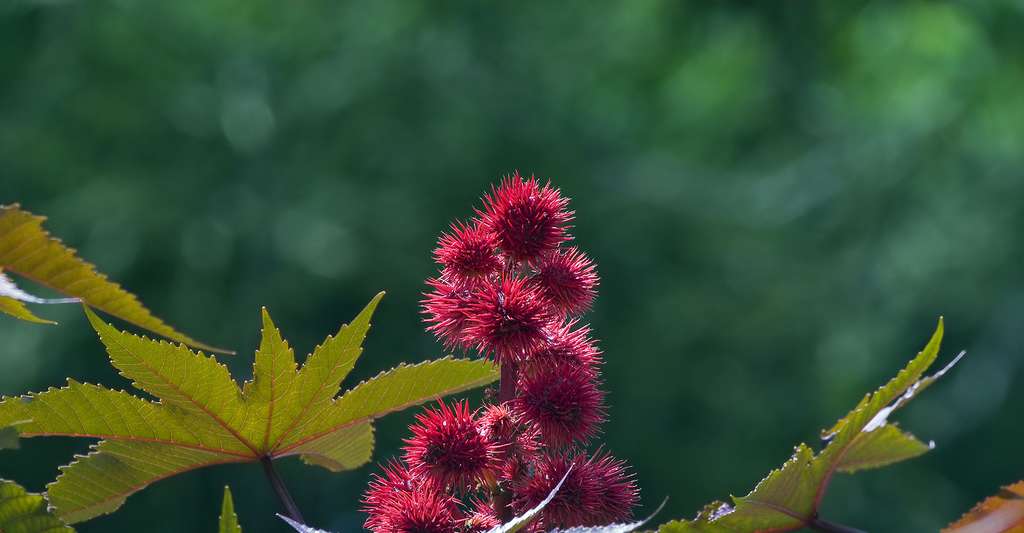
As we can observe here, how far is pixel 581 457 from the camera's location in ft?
4.30

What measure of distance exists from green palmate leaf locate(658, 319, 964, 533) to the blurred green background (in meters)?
12.4

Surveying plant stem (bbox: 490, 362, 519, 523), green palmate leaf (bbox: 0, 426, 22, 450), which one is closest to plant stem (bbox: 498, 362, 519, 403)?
plant stem (bbox: 490, 362, 519, 523)

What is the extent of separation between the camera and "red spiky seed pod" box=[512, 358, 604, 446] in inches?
48.2

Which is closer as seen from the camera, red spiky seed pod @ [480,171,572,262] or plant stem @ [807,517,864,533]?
plant stem @ [807,517,864,533]

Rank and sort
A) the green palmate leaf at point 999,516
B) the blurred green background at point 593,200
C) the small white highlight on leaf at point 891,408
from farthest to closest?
the blurred green background at point 593,200 < the small white highlight on leaf at point 891,408 < the green palmate leaf at point 999,516

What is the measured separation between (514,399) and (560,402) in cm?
11

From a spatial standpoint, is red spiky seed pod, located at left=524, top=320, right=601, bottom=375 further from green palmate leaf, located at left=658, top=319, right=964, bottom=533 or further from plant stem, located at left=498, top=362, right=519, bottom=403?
green palmate leaf, located at left=658, top=319, right=964, bottom=533

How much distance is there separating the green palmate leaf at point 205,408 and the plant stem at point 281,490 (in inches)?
0.4

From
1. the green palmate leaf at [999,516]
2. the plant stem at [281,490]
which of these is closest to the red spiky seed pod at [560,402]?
the plant stem at [281,490]

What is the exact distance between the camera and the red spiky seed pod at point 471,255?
128 centimetres

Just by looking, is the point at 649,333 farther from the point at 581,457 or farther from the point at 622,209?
the point at 581,457

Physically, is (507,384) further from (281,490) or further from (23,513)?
(23,513)

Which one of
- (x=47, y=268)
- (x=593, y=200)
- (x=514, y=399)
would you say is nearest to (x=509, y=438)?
(x=514, y=399)

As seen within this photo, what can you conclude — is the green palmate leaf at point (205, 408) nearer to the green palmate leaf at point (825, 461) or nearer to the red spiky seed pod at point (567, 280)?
the red spiky seed pod at point (567, 280)
